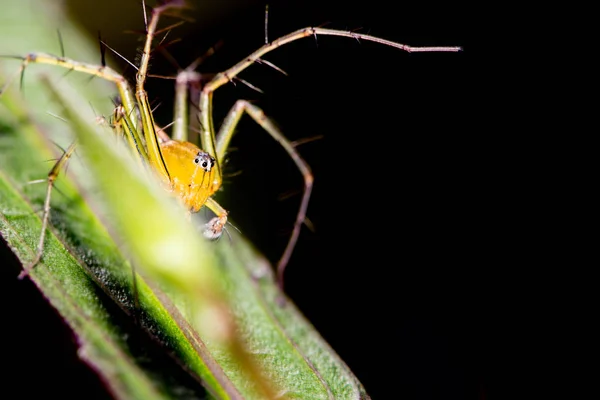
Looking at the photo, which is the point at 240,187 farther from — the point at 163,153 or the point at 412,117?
the point at 163,153

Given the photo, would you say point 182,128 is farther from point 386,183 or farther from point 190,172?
point 386,183

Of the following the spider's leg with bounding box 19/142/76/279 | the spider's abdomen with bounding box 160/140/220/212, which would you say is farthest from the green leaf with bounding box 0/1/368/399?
the spider's abdomen with bounding box 160/140/220/212

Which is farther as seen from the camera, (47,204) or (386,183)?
(386,183)

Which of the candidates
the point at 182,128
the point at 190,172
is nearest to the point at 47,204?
the point at 190,172

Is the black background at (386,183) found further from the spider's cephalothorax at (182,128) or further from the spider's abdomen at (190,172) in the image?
the spider's abdomen at (190,172)

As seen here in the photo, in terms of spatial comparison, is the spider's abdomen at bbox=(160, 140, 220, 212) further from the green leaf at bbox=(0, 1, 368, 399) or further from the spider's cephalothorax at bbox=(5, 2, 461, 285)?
the green leaf at bbox=(0, 1, 368, 399)

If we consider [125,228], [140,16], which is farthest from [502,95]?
[125,228]
